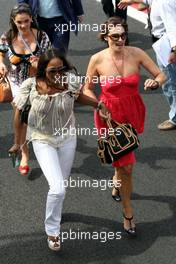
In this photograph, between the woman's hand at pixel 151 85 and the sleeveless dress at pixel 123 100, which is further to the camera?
the sleeveless dress at pixel 123 100

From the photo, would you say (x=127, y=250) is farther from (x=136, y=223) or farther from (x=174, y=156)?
(x=174, y=156)

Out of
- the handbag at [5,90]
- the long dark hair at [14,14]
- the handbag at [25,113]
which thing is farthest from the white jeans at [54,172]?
the long dark hair at [14,14]

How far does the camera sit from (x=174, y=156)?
5.85 m

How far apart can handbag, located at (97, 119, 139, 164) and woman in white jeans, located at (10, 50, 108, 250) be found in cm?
18

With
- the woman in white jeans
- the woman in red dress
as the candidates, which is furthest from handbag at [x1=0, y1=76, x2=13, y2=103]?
the woman in red dress

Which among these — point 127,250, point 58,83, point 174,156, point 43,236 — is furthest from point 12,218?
point 174,156

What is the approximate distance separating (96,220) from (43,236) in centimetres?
52

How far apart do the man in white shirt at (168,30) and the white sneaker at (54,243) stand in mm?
2409

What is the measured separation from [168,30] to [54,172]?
2.25 metres

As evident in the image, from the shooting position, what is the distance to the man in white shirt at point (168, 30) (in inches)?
217

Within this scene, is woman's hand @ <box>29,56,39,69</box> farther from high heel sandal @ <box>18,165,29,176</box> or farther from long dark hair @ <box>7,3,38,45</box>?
high heel sandal @ <box>18,165,29,176</box>

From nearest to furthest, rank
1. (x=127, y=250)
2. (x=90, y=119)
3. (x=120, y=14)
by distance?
(x=127, y=250) → (x=90, y=119) → (x=120, y=14)

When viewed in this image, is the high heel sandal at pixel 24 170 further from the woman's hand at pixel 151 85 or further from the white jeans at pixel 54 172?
the woman's hand at pixel 151 85

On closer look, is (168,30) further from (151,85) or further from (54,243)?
(54,243)
